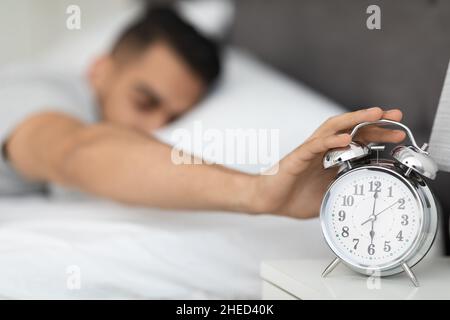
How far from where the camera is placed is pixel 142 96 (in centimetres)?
153

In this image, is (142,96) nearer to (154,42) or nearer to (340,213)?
(154,42)

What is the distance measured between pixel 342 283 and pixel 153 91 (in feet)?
2.85

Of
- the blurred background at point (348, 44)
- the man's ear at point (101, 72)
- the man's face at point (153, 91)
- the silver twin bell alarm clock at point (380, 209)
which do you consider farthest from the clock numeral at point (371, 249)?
the man's ear at point (101, 72)

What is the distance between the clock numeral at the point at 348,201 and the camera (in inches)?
30.1

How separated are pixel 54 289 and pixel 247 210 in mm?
305

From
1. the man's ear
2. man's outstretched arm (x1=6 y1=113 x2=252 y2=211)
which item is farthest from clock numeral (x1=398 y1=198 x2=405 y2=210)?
the man's ear

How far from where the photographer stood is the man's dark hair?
1560mm

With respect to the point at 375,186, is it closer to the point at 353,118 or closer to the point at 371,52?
the point at 353,118

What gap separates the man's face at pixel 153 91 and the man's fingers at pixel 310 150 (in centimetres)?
74

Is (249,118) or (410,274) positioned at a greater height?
(249,118)

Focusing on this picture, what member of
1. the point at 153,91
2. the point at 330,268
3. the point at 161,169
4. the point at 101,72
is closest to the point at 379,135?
the point at 330,268

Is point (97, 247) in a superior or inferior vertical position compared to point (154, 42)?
inferior

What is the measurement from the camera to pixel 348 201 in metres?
0.77

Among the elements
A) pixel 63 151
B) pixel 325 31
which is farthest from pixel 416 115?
pixel 63 151
